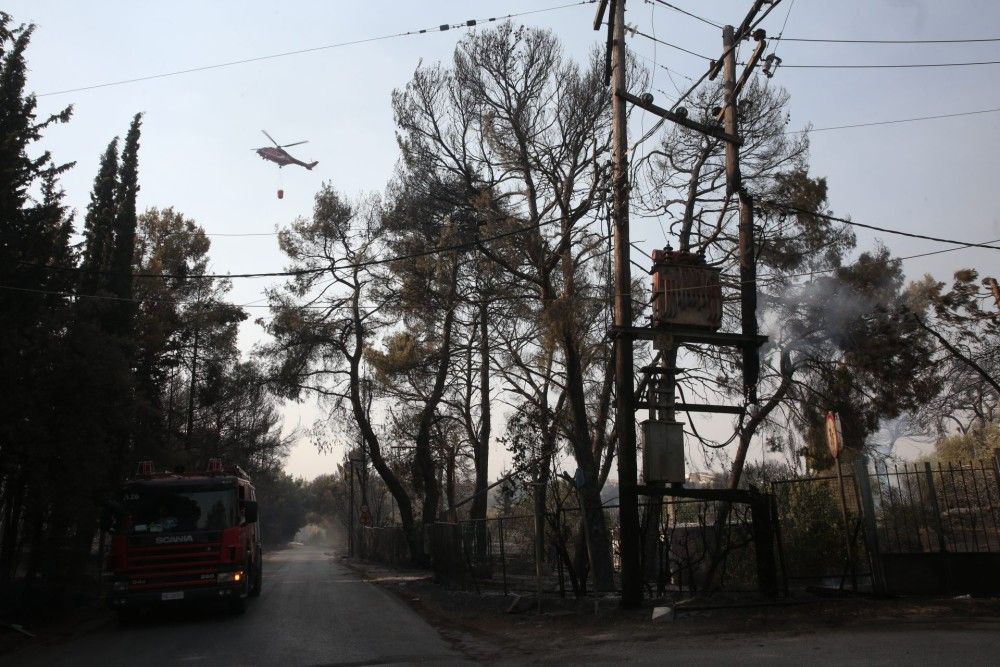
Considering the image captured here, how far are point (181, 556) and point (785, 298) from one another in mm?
14321

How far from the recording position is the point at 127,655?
11281 millimetres

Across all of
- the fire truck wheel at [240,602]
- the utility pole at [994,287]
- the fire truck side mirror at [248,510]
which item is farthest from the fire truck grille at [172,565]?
the utility pole at [994,287]

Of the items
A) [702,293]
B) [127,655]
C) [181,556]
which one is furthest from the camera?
[181,556]

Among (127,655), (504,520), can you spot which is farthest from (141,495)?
(504,520)

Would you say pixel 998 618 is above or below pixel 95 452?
below

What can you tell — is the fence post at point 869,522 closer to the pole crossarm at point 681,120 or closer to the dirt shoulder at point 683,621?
the dirt shoulder at point 683,621

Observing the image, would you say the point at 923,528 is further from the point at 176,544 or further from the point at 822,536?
the point at 176,544

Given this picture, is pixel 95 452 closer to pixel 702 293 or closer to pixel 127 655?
pixel 127 655

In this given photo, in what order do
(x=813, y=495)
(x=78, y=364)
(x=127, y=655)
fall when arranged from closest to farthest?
(x=127, y=655) → (x=78, y=364) → (x=813, y=495)

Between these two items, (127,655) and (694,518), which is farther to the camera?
(694,518)

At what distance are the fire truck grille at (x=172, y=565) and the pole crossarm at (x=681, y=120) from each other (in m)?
11.4

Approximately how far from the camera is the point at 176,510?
15.4 m

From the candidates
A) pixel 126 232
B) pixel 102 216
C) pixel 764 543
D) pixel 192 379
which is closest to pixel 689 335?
pixel 764 543

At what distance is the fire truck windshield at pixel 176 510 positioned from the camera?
15188 millimetres
